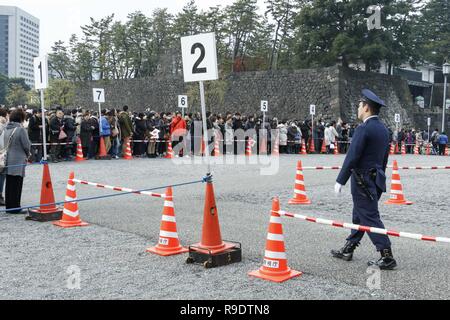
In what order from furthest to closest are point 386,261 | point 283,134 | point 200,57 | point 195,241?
point 283,134, point 195,241, point 200,57, point 386,261

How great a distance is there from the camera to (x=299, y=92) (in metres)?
41.2

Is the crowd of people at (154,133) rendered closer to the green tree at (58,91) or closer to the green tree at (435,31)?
the green tree at (435,31)

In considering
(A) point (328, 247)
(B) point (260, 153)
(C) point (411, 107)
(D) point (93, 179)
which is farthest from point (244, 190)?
(C) point (411, 107)

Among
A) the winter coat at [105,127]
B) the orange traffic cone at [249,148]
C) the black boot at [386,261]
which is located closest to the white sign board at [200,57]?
the black boot at [386,261]

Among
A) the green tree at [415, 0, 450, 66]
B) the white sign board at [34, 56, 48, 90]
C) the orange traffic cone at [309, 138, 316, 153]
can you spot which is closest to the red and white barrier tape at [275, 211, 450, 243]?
Answer: the white sign board at [34, 56, 48, 90]

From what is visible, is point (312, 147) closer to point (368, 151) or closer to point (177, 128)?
point (177, 128)

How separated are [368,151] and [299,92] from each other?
36.4 meters

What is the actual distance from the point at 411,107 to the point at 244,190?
3945 centimetres

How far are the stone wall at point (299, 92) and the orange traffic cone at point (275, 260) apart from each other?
34.6m

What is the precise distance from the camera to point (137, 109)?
5603cm

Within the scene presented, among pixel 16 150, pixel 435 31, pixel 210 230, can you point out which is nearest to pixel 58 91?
pixel 435 31

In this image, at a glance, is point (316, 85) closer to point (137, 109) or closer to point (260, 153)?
point (260, 153)

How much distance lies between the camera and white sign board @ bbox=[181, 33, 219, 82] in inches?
227
